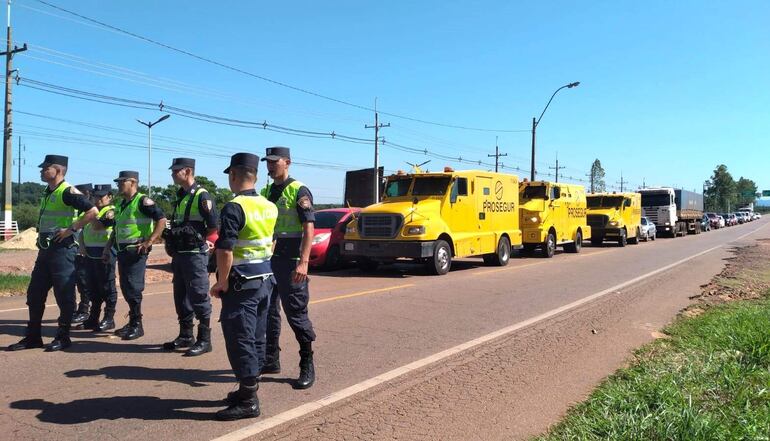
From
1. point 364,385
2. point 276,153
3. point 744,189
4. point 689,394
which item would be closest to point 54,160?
point 276,153

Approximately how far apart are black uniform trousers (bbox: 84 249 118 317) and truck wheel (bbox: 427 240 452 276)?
25.1 ft

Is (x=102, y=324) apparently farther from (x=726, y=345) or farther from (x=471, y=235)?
(x=471, y=235)

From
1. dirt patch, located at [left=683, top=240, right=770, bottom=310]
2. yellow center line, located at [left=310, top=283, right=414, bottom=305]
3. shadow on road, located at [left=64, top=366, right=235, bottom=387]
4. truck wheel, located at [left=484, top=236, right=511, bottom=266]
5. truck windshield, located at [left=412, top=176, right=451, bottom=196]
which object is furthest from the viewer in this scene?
truck wheel, located at [left=484, top=236, right=511, bottom=266]

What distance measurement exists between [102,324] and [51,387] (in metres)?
2.35

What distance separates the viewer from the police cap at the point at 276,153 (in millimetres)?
4977

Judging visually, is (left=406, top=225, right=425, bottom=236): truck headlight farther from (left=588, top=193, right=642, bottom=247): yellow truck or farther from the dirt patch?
(left=588, top=193, right=642, bottom=247): yellow truck

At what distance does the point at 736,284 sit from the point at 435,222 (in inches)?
258

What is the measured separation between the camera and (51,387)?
4895 millimetres

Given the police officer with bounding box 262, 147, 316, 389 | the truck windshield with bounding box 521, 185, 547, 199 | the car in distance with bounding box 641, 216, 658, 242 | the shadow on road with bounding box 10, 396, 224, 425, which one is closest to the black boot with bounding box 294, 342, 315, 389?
the police officer with bounding box 262, 147, 316, 389

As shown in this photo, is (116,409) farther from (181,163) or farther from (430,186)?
(430,186)

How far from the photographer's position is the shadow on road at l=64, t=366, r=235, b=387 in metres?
5.16

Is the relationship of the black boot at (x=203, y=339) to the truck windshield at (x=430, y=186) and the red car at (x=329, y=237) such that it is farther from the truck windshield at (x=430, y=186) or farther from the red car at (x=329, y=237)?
the truck windshield at (x=430, y=186)

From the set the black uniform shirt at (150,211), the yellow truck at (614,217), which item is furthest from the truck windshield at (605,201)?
the black uniform shirt at (150,211)

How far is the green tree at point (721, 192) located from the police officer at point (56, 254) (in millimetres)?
142869
